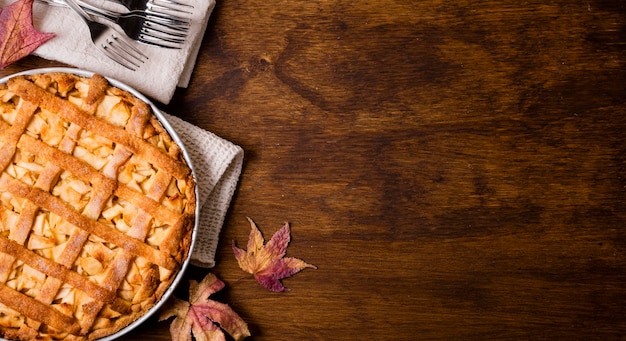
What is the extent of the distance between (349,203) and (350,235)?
0.26ft

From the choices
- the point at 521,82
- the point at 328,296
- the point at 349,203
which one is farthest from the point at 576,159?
the point at 328,296

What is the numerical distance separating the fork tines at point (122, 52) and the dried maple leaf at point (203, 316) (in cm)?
52

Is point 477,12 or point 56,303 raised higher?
point 477,12

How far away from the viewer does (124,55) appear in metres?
1.46

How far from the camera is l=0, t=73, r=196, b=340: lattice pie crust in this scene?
1314 mm

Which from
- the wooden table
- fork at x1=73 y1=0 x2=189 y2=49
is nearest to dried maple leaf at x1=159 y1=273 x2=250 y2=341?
the wooden table

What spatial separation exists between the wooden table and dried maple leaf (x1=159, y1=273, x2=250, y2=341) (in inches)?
2.0

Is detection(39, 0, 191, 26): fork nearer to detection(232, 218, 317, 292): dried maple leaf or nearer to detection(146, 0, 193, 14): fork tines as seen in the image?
detection(146, 0, 193, 14): fork tines

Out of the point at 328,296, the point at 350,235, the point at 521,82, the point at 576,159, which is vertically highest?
the point at 521,82

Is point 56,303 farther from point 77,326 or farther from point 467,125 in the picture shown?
point 467,125

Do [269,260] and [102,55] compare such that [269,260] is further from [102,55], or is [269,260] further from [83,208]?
[102,55]

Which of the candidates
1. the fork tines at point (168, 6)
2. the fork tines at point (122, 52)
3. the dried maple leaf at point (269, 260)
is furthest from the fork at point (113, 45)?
the dried maple leaf at point (269, 260)

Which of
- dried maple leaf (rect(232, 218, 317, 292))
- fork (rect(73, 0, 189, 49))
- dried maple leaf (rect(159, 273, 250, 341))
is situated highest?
fork (rect(73, 0, 189, 49))

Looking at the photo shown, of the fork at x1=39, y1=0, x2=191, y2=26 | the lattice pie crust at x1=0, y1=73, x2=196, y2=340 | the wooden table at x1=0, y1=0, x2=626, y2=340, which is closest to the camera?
the lattice pie crust at x1=0, y1=73, x2=196, y2=340
